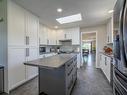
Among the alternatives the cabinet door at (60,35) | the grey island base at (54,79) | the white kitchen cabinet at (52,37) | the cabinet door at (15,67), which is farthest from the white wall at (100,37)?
the cabinet door at (15,67)

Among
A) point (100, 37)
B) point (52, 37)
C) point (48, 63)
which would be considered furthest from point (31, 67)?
point (100, 37)

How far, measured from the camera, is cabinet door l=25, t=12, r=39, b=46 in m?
3.21

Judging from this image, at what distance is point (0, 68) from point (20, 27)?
136cm

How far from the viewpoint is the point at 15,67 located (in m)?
2.63

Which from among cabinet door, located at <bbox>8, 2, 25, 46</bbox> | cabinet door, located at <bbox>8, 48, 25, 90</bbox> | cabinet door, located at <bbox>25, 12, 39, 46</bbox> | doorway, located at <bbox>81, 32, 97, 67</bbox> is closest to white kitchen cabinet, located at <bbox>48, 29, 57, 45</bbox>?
cabinet door, located at <bbox>25, 12, 39, 46</bbox>

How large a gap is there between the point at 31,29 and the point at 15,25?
2.50 feet

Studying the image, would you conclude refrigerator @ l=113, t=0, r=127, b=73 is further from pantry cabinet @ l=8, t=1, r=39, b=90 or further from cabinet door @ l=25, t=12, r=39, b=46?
cabinet door @ l=25, t=12, r=39, b=46

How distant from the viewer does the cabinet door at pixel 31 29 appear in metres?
3.21

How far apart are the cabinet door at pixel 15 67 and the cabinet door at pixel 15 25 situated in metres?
0.25

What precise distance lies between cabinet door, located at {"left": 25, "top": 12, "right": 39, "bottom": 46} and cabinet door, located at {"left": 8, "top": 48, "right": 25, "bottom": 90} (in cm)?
56

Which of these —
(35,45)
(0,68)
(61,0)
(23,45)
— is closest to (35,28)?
(35,45)

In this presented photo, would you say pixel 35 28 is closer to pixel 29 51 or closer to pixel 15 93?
pixel 29 51

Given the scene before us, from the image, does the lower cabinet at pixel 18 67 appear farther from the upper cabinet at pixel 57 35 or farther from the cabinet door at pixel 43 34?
the upper cabinet at pixel 57 35

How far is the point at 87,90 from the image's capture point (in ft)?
8.45
